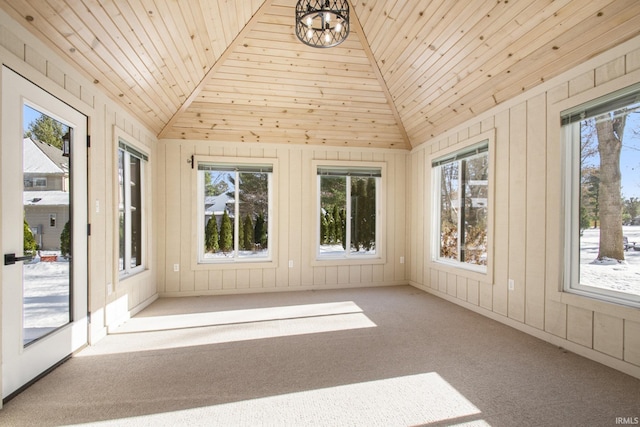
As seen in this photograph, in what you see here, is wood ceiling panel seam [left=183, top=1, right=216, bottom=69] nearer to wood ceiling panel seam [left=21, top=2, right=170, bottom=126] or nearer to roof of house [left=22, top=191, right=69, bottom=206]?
wood ceiling panel seam [left=21, top=2, right=170, bottom=126]

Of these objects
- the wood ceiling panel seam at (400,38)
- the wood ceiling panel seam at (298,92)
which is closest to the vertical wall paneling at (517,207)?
the wood ceiling panel seam at (400,38)

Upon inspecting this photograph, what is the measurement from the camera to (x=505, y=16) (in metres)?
2.84

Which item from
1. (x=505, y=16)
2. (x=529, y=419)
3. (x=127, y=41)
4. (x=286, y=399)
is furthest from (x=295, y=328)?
(x=505, y=16)

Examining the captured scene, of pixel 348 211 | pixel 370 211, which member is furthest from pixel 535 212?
pixel 348 211

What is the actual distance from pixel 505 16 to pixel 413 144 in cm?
286

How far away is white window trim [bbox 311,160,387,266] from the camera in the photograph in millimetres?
5477

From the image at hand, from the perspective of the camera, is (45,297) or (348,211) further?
(348,211)

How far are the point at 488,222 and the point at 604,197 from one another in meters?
1.25

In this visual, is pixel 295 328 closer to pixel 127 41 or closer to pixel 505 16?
pixel 127 41

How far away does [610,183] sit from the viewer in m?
2.76

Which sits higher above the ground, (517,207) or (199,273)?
(517,207)

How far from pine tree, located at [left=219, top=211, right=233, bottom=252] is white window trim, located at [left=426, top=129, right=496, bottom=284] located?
3092 millimetres

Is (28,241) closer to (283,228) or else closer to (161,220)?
(161,220)

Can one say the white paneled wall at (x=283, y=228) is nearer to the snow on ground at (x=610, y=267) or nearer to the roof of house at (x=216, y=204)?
the roof of house at (x=216, y=204)
